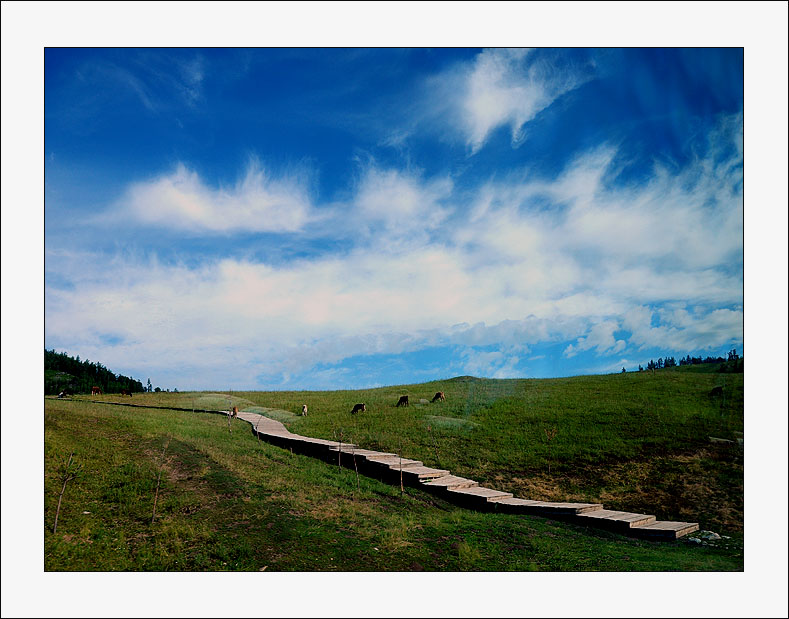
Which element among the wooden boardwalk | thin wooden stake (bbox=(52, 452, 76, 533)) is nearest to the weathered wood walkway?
the wooden boardwalk

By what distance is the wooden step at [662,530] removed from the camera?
28.8 ft

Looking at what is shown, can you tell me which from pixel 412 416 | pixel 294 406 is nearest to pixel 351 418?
pixel 412 416

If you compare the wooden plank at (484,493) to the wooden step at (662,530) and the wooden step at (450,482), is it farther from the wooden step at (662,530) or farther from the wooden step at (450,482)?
the wooden step at (662,530)

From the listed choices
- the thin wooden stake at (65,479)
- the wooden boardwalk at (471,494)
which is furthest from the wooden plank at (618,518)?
the thin wooden stake at (65,479)

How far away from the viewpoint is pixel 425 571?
22.5 ft

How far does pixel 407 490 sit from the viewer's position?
1013 cm

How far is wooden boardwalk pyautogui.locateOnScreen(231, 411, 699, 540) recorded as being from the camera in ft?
29.6

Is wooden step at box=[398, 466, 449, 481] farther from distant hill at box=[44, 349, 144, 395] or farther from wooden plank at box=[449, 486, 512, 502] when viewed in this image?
distant hill at box=[44, 349, 144, 395]

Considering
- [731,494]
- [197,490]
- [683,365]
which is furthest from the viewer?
[683,365]

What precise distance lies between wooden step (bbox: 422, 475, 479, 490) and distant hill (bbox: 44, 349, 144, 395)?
8.06m

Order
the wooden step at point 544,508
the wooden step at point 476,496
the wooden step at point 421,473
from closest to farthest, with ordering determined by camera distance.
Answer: the wooden step at point 544,508 → the wooden step at point 476,496 → the wooden step at point 421,473

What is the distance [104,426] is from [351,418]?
6.95 metres

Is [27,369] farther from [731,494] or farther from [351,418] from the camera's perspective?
[731,494]

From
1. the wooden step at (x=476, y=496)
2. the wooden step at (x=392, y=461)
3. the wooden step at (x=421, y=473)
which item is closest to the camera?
the wooden step at (x=476, y=496)
